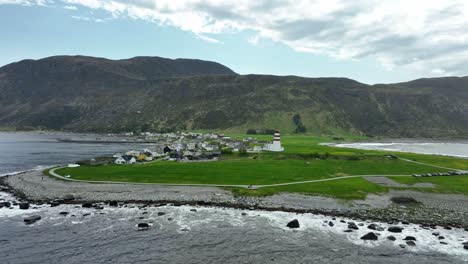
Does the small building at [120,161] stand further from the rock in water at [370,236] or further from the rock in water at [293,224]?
the rock in water at [370,236]

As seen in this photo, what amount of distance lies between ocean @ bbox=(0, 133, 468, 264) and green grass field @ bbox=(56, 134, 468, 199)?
45.8ft

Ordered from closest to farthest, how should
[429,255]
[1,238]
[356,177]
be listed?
1. [429,255]
2. [1,238]
3. [356,177]

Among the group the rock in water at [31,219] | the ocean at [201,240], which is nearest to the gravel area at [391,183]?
the ocean at [201,240]

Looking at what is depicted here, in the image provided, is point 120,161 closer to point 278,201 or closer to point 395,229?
point 278,201

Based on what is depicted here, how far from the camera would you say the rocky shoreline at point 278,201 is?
46.3m

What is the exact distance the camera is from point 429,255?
34.0 m

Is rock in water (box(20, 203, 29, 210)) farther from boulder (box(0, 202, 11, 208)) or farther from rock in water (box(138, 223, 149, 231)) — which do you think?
rock in water (box(138, 223, 149, 231))

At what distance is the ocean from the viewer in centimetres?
3281

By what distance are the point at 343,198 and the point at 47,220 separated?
4241 cm

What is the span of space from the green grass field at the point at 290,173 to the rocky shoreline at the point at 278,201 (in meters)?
3.47

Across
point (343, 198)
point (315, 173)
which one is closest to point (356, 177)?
point (315, 173)

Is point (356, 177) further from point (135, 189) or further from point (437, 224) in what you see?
point (135, 189)

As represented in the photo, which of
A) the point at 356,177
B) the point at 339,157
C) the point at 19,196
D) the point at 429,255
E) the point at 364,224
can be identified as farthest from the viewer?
the point at 339,157

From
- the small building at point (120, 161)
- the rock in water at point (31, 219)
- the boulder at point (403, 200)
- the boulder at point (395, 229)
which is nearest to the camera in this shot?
the boulder at point (395, 229)
